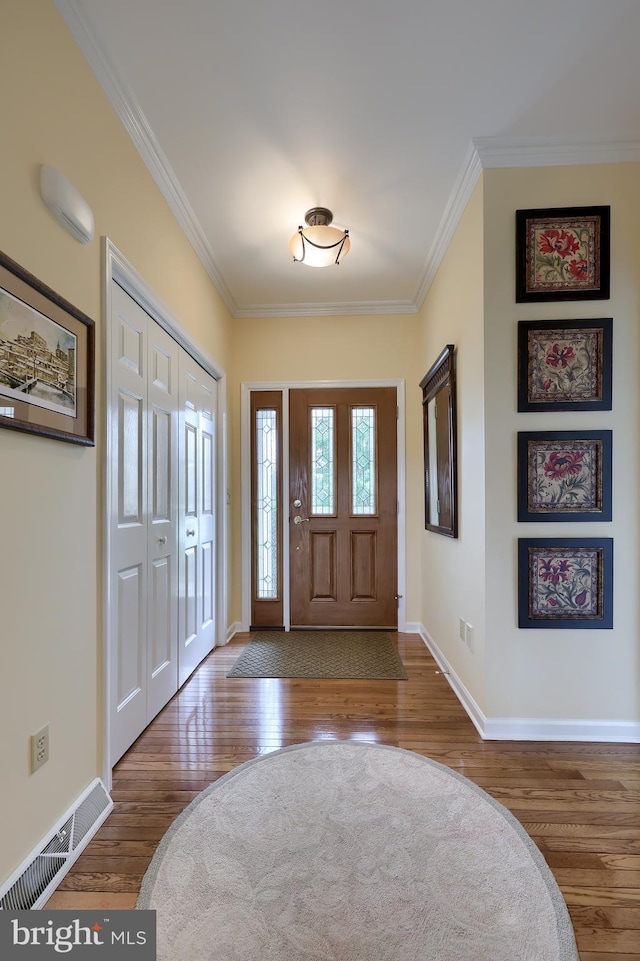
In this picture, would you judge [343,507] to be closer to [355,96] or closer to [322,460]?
[322,460]

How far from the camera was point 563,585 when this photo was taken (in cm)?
209

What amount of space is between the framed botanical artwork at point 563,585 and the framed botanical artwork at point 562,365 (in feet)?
2.04

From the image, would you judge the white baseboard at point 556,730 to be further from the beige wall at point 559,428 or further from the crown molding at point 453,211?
the crown molding at point 453,211

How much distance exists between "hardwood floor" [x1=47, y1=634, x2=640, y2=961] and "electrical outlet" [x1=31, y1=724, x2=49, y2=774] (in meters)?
0.35

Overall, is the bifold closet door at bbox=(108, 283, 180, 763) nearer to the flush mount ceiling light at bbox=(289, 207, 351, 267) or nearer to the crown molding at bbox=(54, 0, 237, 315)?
the crown molding at bbox=(54, 0, 237, 315)

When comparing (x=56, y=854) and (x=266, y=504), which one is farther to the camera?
(x=266, y=504)

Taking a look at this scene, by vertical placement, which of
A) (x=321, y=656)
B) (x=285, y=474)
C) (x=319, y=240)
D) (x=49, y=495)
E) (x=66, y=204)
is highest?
(x=319, y=240)

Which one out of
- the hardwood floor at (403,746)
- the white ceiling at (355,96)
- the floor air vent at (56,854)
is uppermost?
the white ceiling at (355,96)

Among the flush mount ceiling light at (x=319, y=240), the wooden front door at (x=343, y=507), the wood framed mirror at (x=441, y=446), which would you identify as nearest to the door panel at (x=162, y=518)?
the flush mount ceiling light at (x=319, y=240)

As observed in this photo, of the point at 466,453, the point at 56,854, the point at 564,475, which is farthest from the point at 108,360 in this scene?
the point at 564,475

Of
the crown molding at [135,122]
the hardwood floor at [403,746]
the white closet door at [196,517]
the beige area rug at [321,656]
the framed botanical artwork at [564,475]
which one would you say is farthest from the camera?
the beige area rug at [321,656]

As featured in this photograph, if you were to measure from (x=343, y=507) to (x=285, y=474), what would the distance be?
55cm

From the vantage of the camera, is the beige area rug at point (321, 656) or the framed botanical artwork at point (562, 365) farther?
the beige area rug at point (321, 656)

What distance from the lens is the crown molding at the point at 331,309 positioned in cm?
376
